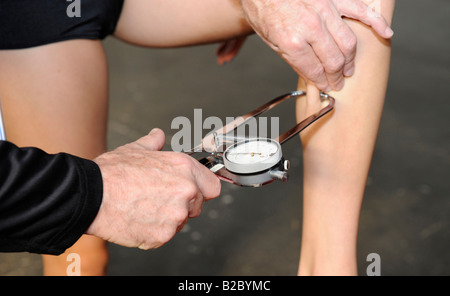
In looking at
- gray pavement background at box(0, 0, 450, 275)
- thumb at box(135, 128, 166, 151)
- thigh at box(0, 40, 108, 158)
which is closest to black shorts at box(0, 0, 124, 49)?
thigh at box(0, 40, 108, 158)

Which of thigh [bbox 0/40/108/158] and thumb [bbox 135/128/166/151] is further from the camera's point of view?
thigh [bbox 0/40/108/158]

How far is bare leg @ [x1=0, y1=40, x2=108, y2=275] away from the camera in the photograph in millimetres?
801

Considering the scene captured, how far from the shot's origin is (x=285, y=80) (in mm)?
1899

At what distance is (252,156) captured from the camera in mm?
663

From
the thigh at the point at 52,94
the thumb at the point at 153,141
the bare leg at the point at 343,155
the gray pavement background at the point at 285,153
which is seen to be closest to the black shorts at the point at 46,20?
the thigh at the point at 52,94

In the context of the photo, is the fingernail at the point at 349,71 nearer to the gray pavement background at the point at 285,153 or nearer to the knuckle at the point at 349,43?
the knuckle at the point at 349,43

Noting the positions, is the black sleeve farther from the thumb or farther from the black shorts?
the black shorts

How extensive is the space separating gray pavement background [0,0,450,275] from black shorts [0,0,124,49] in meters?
0.59

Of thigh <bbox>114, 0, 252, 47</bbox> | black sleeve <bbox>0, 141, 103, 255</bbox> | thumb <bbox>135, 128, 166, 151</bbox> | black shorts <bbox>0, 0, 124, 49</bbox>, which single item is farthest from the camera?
thigh <bbox>114, 0, 252, 47</bbox>

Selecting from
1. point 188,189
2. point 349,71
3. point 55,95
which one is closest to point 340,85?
point 349,71

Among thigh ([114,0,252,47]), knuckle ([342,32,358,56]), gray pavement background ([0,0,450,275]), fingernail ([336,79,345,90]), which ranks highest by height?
thigh ([114,0,252,47])

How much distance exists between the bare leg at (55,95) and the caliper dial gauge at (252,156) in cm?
29

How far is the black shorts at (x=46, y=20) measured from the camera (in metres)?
0.78
